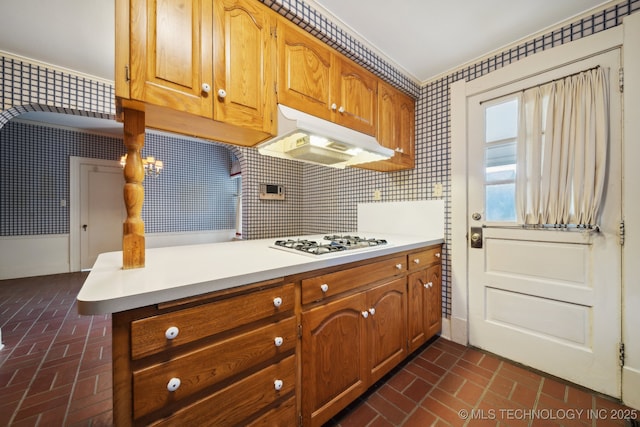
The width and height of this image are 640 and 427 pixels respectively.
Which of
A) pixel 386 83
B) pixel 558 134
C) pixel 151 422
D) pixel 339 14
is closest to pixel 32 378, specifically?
pixel 151 422

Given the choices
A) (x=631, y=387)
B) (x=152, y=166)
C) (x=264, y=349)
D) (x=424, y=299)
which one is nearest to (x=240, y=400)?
(x=264, y=349)

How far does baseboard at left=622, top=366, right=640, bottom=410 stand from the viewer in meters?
1.36

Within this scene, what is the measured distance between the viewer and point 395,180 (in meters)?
2.52

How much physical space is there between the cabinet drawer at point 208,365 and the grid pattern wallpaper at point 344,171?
1.68 meters

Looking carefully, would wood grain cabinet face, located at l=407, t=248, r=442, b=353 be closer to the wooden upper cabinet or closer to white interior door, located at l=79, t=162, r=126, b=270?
the wooden upper cabinet

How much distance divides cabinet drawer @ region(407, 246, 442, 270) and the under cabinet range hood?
31.1 inches

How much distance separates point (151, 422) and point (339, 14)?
2.20m

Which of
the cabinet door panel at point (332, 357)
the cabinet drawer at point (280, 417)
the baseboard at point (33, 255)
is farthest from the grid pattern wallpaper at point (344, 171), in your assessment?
the baseboard at point (33, 255)

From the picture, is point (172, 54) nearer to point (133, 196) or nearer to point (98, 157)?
point (133, 196)

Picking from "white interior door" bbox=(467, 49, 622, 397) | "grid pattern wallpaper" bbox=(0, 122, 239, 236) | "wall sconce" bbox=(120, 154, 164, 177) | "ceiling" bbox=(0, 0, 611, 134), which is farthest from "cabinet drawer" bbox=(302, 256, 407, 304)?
"grid pattern wallpaper" bbox=(0, 122, 239, 236)

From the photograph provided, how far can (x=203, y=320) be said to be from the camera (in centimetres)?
82

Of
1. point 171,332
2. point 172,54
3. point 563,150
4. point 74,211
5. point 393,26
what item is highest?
point 393,26

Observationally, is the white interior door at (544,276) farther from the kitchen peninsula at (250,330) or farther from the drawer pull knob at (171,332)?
the drawer pull knob at (171,332)

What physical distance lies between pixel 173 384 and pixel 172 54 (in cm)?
126
